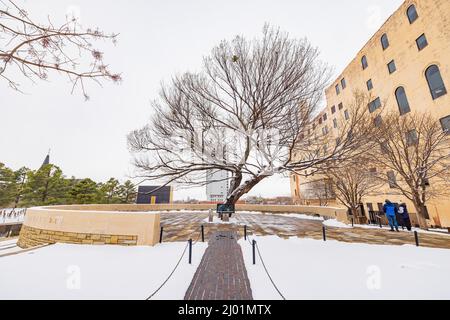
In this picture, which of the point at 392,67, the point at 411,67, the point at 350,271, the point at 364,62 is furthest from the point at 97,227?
the point at 364,62

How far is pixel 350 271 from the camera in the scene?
435 cm

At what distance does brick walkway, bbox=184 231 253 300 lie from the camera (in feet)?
10.9

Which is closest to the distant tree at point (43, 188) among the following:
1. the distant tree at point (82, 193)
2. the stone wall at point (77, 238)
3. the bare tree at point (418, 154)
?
the distant tree at point (82, 193)

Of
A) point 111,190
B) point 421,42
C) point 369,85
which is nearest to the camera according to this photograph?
point 421,42

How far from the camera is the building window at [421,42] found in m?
17.0

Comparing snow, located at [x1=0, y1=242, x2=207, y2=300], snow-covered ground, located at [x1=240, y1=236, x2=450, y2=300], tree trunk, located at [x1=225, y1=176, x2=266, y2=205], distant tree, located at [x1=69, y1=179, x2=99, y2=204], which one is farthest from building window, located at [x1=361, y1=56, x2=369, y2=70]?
distant tree, located at [x1=69, y1=179, x2=99, y2=204]

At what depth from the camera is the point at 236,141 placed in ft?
40.5

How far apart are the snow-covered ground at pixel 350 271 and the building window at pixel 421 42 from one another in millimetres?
22008

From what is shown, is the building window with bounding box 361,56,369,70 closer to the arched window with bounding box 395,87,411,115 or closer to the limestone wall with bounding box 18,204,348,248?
the arched window with bounding box 395,87,411,115

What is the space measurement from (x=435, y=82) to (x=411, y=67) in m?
3.27

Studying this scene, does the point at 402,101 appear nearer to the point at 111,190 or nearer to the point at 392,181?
the point at 392,181
